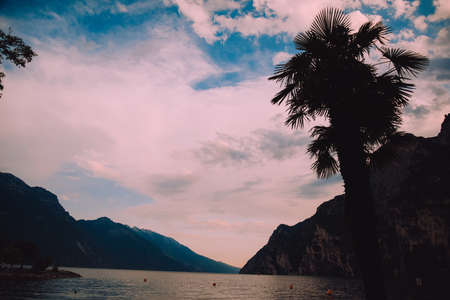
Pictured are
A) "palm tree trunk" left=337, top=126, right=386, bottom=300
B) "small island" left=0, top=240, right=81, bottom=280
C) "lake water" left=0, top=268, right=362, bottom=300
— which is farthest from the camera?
"small island" left=0, top=240, right=81, bottom=280

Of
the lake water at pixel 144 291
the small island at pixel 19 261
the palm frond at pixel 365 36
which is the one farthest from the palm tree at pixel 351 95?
the small island at pixel 19 261

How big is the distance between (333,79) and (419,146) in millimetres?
178967

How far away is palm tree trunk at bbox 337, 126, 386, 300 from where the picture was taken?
264 inches

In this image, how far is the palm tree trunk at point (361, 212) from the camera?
22.0 feet

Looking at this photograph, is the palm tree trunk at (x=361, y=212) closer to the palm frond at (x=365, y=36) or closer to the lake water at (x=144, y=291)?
the palm frond at (x=365, y=36)

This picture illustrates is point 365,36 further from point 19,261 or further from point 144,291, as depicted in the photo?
point 19,261

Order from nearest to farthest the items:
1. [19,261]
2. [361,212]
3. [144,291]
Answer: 1. [361,212]
2. [144,291]
3. [19,261]

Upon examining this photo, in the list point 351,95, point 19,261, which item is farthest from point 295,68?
point 19,261

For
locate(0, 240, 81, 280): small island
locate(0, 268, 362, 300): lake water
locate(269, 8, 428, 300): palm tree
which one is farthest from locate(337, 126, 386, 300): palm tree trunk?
locate(0, 240, 81, 280): small island

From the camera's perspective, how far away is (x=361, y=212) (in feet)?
23.4

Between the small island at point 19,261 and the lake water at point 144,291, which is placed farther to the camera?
the small island at point 19,261

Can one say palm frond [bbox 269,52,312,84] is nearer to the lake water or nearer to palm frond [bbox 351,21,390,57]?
palm frond [bbox 351,21,390,57]

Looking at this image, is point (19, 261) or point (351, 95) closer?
point (351, 95)

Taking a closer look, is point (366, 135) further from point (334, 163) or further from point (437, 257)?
point (437, 257)
